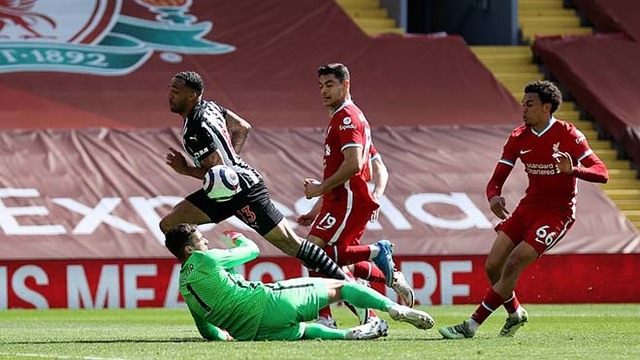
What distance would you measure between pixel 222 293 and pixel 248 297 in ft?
0.54

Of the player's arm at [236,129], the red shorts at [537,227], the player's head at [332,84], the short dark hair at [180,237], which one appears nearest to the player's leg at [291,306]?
the short dark hair at [180,237]

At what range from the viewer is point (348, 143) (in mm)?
10562

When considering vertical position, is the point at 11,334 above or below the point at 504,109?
above

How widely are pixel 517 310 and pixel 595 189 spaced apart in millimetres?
9970

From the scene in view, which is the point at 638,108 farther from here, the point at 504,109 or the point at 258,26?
the point at 258,26

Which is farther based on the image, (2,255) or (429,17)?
(429,17)

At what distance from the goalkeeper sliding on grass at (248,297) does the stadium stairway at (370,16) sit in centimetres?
1494

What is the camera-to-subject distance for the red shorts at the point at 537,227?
34.8ft

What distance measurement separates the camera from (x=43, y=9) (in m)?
22.3

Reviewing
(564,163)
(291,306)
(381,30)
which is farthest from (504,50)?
(291,306)

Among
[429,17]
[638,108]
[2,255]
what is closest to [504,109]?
[638,108]

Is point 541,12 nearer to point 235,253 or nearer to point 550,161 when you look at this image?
point 550,161

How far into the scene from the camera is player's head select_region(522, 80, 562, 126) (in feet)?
35.1

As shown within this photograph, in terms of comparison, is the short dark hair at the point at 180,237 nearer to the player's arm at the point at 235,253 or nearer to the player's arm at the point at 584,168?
the player's arm at the point at 235,253
